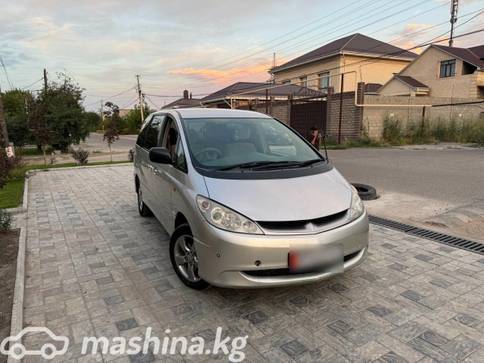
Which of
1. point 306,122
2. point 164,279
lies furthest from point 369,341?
point 306,122

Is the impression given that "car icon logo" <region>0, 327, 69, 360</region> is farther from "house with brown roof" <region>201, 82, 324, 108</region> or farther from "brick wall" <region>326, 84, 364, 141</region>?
"house with brown roof" <region>201, 82, 324, 108</region>

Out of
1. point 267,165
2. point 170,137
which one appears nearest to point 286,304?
point 267,165

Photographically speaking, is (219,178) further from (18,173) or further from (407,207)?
(18,173)

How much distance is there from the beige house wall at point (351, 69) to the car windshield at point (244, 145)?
2861 cm

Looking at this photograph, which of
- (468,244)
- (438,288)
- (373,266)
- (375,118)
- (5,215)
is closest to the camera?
(438,288)

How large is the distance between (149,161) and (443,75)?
1231 inches

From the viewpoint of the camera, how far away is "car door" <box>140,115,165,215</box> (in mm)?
4656

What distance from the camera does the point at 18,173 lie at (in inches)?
430

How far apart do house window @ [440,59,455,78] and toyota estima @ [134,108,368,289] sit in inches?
1194

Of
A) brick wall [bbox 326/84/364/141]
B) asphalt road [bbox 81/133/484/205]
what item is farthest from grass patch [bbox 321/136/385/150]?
asphalt road [bbox 81/133/484/205]

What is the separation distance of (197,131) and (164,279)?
158 cm

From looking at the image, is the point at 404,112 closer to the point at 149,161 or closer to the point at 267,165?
the point at 149,161

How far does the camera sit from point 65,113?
21.3m

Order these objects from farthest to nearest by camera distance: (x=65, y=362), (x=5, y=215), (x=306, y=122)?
(x=306, y=122) < (x=5, y=215) < (x=65, y=362)
